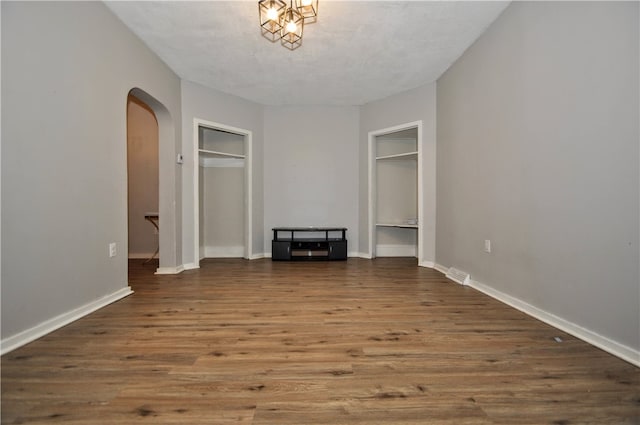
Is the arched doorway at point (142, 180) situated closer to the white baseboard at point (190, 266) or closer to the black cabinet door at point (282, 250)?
the white baseboard at point (190, 266)

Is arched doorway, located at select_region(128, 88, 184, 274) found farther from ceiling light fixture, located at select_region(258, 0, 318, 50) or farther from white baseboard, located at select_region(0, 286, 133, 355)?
ceiling light fixture, located at select_region(258, 0, 318, 50)

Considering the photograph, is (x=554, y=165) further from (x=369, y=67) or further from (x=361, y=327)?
(x=369, y=67)

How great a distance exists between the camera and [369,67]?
3676mm

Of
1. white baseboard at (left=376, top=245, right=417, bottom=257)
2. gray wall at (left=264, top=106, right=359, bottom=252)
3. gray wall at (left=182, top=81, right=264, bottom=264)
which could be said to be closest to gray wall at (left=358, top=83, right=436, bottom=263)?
Answer: gray wall at (left=264, top=106, right=359, bottom=252)

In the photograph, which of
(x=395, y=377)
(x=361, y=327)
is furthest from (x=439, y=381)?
(x=361, y=327)

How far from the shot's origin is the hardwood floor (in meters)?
1.14

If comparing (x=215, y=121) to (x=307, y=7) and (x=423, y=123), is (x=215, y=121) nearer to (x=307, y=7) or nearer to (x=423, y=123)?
(x=307, y=7)

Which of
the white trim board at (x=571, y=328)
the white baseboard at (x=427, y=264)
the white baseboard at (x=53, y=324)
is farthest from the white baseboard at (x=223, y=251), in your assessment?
the white trim board at (x=571, y=328)

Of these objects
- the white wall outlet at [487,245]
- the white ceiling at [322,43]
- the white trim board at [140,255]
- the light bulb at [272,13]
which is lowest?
the white trim board at [140,255]

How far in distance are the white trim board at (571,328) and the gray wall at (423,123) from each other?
1431 mm

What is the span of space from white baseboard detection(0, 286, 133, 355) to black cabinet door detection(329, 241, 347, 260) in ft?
9.50

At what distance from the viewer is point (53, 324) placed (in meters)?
1.95

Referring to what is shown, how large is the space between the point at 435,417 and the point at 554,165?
1888 mm

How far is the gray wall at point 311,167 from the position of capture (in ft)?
16.7
